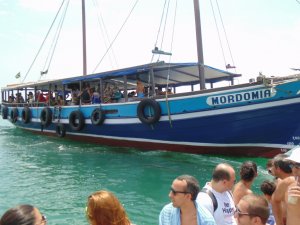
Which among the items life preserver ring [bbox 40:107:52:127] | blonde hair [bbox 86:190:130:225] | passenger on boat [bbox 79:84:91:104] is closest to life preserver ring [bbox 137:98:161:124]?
passenger on boat [bbox 79:84:91:104]

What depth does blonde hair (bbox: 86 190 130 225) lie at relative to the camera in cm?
245

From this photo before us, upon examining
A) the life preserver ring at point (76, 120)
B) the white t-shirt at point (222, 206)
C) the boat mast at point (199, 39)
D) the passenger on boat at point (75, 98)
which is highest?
the boat mast at point (199, 39)

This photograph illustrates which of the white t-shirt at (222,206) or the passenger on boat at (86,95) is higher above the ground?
the passenger on boat at (86,95)

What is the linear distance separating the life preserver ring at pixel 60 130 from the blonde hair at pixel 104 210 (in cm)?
1534

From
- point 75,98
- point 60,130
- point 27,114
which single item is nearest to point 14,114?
point 27,114

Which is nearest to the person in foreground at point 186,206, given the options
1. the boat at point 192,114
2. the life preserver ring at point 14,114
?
the boat at point 192,114

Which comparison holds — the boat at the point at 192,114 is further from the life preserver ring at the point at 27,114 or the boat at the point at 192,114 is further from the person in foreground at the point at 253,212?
the person in foreground at the point at 253,212

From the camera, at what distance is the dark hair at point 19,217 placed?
205 centimetres

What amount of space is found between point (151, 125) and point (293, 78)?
16.3 feet

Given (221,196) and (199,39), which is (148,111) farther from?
(221,196)

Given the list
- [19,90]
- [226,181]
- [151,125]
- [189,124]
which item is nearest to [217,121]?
[189,124]

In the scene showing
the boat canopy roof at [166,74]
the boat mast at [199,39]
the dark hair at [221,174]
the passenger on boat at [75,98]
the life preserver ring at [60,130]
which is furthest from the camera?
the life preserver ring at [60,130]

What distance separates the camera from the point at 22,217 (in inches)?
81.4

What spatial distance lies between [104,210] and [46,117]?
1687 centimetres
